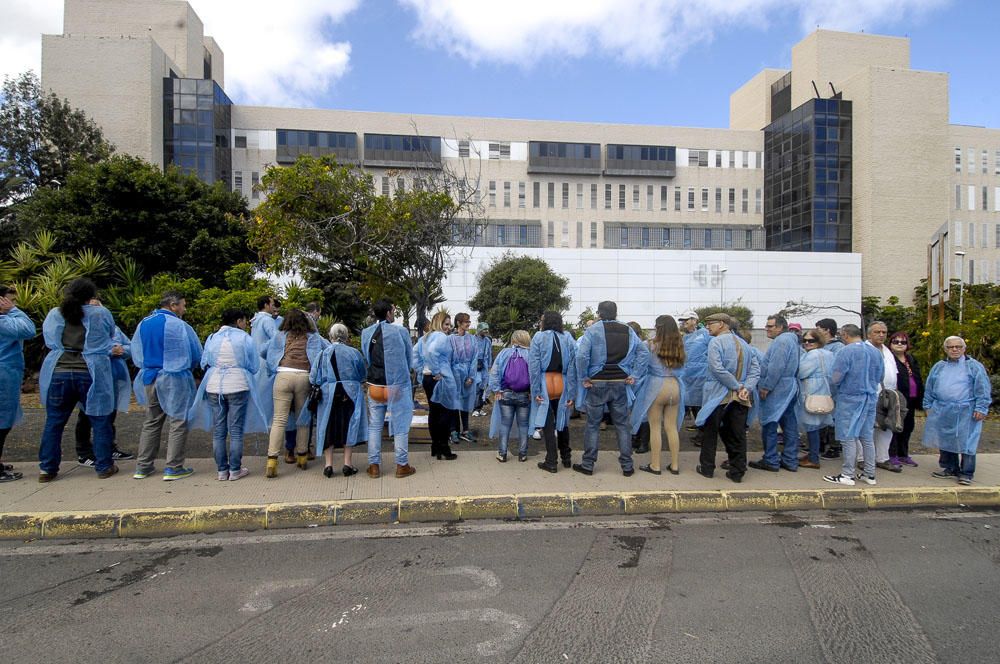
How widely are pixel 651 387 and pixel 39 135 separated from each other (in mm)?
43096

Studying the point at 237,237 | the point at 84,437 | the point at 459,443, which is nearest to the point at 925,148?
the point at 237,237

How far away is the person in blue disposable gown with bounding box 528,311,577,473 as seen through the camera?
6.65 meters

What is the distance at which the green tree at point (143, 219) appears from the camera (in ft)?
60.6

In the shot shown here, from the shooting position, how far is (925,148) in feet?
186

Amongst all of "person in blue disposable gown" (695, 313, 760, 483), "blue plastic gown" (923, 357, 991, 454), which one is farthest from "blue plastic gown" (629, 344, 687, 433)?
"blue plastic gown" (923, 357, 991, 454)

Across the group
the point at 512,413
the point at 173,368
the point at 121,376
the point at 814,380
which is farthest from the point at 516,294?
the point at 173,368

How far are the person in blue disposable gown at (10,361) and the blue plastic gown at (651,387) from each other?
20.4 ft

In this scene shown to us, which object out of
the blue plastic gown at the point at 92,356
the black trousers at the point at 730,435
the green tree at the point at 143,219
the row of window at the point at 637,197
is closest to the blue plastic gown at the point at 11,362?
the blue plastic gown at the point at 92,356

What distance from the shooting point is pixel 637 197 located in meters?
63.6

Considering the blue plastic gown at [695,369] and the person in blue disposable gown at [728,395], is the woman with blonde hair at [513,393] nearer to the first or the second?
the person in blue disposable gown at [728,395]

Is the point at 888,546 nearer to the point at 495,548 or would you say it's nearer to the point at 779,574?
the point at 779,574

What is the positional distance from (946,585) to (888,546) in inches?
31.4

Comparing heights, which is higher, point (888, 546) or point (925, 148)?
point (925, 148)

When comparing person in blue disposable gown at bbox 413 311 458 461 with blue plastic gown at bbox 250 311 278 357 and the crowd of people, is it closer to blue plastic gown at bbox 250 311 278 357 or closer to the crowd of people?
the crowd of people
